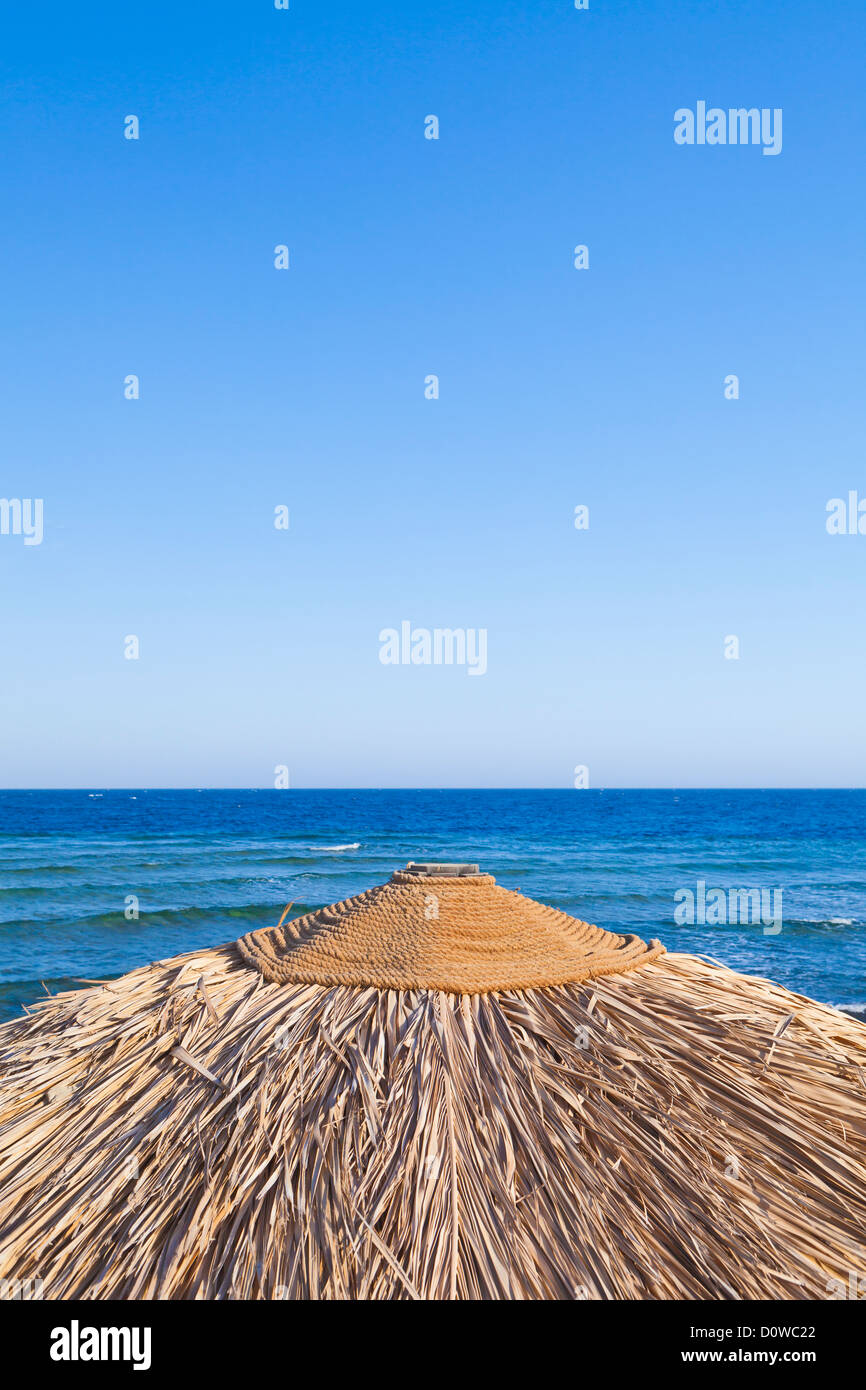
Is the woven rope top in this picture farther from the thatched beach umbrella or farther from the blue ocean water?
the blue ocean water

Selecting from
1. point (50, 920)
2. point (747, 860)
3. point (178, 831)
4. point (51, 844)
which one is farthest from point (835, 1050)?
point (178, 831)

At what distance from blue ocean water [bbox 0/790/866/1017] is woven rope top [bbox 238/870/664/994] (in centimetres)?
706

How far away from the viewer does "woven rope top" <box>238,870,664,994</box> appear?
293 cm

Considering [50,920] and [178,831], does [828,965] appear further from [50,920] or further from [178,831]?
[178,831]

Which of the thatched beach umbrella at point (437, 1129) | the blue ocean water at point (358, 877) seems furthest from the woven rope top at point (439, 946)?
the blue ocean water at point (358, 877)

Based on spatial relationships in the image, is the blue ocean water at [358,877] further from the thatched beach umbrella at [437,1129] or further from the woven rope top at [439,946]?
the thatched beach umbrella at [437,1129]

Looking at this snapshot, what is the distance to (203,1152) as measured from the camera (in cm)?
229

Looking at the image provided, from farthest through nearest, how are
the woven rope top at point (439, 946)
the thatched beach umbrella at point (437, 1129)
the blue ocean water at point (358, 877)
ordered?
the blue ocean water at point (358, 877) → the woven rope top at point (439, 946) → the thatched beach umbrella at point (437, 1129)

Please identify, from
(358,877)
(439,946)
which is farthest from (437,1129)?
(358,877)

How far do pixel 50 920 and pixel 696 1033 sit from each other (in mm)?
19322

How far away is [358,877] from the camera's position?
91.9ft

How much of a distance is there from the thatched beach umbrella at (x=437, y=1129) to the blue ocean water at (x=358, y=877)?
7.37 meters

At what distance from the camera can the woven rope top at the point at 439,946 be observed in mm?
2934
